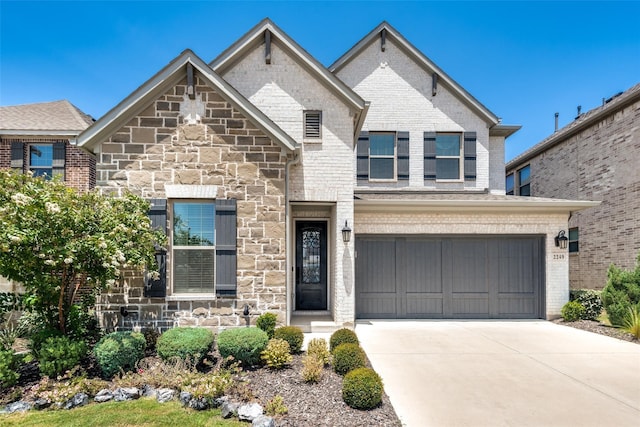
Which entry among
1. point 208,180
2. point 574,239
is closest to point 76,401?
point 208,180

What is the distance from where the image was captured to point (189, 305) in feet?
23.8

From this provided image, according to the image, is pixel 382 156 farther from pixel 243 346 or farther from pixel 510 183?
pixel 510 183

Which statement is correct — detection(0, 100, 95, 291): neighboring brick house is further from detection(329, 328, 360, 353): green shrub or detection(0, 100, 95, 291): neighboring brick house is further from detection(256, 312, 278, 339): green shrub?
detection(329, 328, 360, 353): green shrub

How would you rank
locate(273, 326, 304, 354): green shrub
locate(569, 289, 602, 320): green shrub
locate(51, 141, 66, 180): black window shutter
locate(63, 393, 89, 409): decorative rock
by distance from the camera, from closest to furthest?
locate(63, 393, 89, 409): decorative rock → locate(273, 326, 304, 354): green shrub → locate(569, 289, 602, 320): green shrub → locate(51, 141, 66, 180): black window shutter

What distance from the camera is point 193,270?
737cm

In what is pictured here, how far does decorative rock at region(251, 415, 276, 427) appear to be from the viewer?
383 cm

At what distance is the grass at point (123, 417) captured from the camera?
4035 millimetres

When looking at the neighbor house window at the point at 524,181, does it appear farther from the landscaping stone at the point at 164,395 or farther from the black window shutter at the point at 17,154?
the black window shutter at the point at 17,154

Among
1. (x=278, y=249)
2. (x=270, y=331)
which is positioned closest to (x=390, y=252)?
(x=278, y=249)

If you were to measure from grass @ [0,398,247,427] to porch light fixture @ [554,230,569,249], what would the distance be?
9.84 metres

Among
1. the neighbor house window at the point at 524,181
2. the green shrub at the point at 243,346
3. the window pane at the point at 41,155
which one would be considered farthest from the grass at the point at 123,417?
the neighbor house window at the point at 524,181

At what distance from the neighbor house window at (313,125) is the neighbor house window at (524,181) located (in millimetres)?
14407

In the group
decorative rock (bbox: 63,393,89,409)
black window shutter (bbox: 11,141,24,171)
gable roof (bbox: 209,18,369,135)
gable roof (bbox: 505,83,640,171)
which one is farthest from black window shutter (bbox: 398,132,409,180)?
black window shutter (bbox: 11,141,24,171)

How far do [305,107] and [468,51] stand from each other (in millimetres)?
9025
